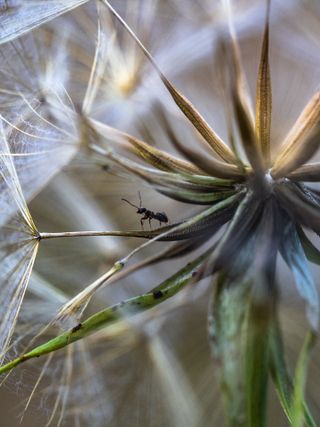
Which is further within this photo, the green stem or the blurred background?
the blurred background

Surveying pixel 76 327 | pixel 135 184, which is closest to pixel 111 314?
pixel 76 327

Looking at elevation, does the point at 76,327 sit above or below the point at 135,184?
below

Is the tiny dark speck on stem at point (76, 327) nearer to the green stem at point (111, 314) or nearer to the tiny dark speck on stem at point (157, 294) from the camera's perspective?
the green stem at point (111, 314)

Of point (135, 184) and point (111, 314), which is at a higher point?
point (135, 184)

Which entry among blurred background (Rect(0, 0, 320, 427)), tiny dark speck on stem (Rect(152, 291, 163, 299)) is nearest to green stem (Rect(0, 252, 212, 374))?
tiny dark speck on stem (Rect(152, 291, 163, 299))

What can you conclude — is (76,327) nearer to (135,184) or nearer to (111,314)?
(111,314)

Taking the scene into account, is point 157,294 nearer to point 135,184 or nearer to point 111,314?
point 111,314

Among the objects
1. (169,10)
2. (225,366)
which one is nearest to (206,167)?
(225,366)

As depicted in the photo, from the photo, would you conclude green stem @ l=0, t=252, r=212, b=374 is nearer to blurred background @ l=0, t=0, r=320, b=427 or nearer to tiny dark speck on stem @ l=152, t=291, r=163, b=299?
tiny dark speck on stem @ l=152, t=291, r=163, b=299

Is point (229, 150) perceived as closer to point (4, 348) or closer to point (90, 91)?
point (90, 91)

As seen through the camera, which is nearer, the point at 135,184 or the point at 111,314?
the point at 111,314

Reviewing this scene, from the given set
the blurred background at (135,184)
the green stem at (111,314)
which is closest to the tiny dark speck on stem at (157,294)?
the green stem at (111,314)
